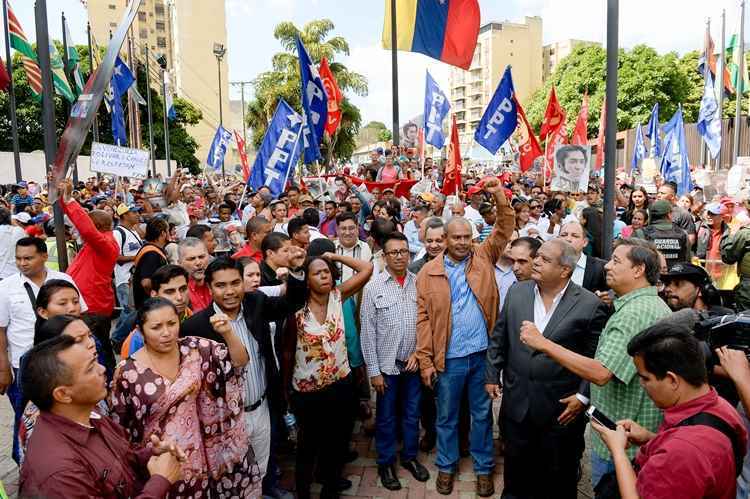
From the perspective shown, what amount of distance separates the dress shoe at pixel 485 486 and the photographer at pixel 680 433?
1.94m

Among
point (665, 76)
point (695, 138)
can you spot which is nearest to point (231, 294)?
point (695, 138)

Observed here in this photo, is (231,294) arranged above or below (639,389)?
above

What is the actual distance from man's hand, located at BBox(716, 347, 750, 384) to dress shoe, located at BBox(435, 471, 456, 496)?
7.60 feet

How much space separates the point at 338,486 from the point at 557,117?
909 cm

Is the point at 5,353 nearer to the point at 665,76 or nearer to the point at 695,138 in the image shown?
the point at 695,138

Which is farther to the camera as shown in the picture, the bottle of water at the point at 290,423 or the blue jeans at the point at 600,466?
the bottle of water at the point at 290,423

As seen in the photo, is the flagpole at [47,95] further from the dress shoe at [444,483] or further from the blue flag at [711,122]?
the blue flag at [711,122]

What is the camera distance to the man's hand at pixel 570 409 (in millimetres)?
3320

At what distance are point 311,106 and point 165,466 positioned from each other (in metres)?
8.29

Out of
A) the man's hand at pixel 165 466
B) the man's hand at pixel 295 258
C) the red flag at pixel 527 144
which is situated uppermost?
the red flag at pixel 527 144

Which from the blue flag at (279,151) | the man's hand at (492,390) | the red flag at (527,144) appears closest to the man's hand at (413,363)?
the man's hand at (492,390)

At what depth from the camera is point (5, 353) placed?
13.1 feet

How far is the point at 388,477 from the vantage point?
4219 mm

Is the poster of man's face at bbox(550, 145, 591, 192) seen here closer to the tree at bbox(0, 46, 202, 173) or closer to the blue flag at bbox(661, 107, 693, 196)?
the blue flag at bbox(661, 107, 693, 196)
